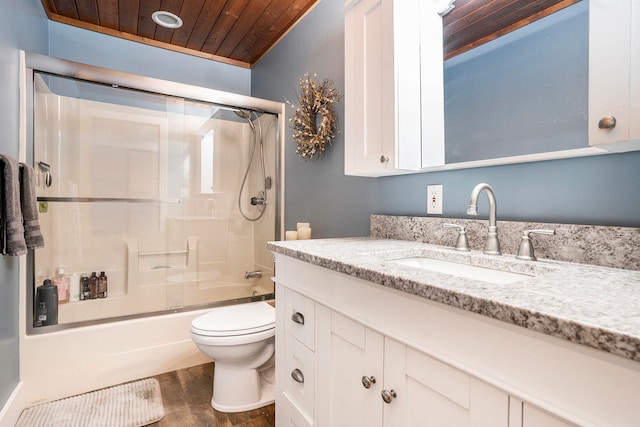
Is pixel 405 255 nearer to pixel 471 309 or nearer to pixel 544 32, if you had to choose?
pixel 471 309

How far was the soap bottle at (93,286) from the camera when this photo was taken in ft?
7.35

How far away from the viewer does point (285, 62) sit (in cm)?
258

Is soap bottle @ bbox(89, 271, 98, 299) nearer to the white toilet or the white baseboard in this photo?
the white baseboard

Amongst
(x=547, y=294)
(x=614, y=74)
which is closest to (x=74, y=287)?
(x=547, y=294)

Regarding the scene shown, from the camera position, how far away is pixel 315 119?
210 centimetres

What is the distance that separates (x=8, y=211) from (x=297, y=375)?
4.66ft

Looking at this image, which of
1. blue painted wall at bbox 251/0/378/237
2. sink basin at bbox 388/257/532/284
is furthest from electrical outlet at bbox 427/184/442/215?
blue painted wall at bbox 251/0/378/237

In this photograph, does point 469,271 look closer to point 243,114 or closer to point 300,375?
point 300,375

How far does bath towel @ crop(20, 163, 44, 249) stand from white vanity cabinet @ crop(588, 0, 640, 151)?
2.24 meters

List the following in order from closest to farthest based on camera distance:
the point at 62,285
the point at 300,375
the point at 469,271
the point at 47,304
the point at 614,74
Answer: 1. the point at 614,74
2. the point at 469,271
3. the point at 300,375
4. the point at 47,304
5. the point at 62,285

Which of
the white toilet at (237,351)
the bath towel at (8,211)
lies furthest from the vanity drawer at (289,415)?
the bath towel at (8,211)

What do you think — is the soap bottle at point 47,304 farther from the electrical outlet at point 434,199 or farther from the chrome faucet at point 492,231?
the chrome faucet at point 492,231

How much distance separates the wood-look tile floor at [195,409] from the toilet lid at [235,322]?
44 cm

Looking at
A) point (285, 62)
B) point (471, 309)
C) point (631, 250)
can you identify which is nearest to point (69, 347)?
point (471, 309)
